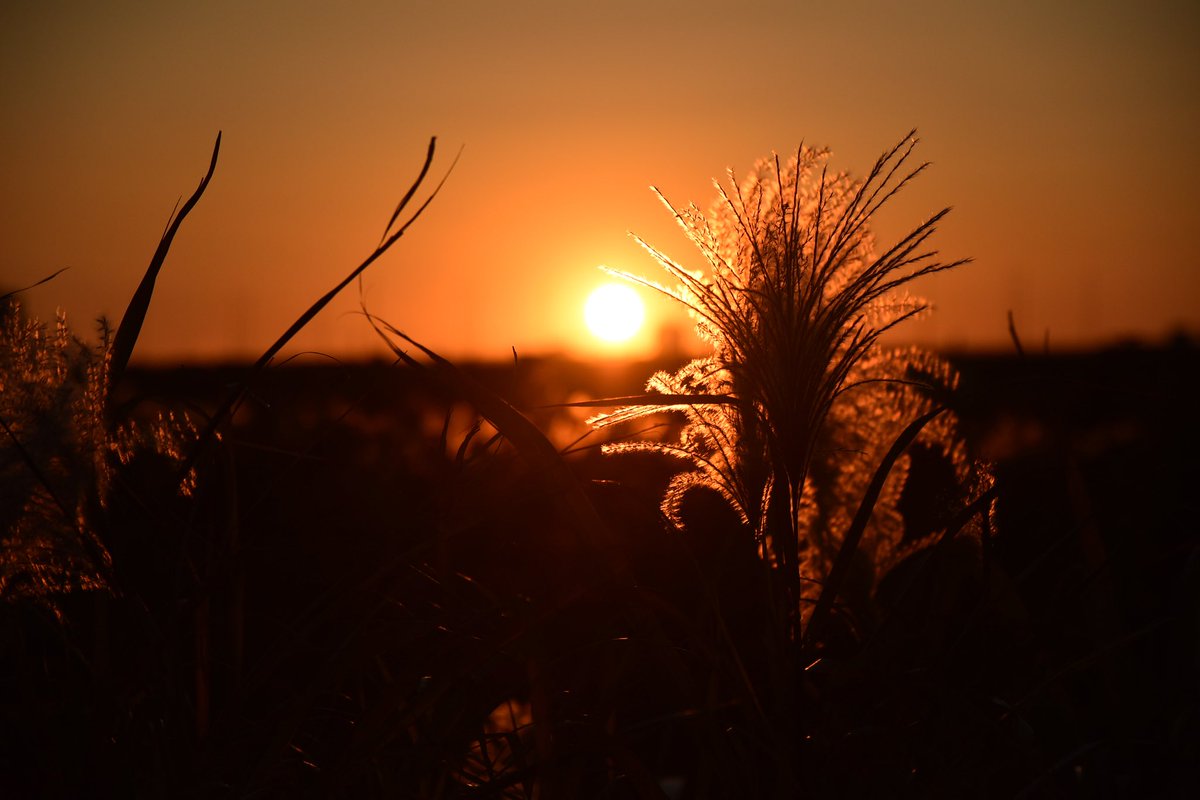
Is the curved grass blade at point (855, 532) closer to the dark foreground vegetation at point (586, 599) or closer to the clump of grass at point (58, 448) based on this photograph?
the dark foreground vegetation at point (586, 599)

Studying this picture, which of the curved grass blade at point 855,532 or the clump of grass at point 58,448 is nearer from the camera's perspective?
the curved grass blade at point 855,532

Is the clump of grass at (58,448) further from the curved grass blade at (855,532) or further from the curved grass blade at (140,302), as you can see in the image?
the curved grass blade at (855,532)

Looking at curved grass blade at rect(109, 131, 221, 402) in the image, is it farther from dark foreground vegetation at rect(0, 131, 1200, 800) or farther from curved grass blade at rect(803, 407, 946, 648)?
curved grass blade at rect(803, 407, 946, 648)

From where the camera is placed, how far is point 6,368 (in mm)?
1809

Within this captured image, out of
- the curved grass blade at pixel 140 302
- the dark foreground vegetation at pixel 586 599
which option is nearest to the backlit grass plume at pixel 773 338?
the dark foreground vegetation at pixel 586 599

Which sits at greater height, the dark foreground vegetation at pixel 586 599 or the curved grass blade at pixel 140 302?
the curved grass blade at pixel 140 302

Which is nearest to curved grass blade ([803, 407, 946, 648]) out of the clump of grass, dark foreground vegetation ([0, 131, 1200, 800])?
dark foreground vegetation ([0, 131, 1200, 800])

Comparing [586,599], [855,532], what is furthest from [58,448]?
[855,532]

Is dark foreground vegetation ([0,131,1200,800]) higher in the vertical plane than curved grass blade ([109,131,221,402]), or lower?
lower

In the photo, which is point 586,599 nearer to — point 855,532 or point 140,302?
point 855,532

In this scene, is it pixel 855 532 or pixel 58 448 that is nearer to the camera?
pixel 855 532

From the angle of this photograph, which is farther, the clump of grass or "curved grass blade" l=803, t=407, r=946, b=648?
the clump of grass

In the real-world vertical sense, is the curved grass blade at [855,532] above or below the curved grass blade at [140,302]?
below

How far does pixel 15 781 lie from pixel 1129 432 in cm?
572
